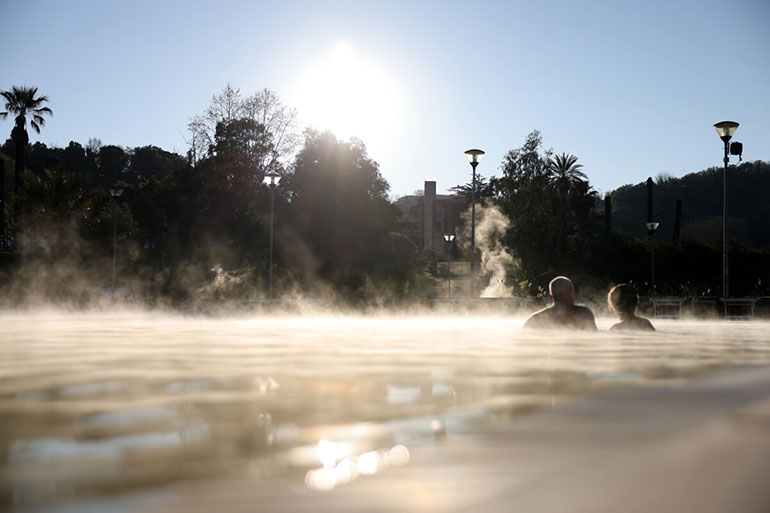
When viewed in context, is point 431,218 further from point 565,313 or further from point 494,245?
point 565,313

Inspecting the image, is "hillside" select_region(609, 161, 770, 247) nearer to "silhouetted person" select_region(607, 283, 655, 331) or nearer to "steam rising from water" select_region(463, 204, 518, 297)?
"steam rising from water" select_region(463, 204, 518, 297)

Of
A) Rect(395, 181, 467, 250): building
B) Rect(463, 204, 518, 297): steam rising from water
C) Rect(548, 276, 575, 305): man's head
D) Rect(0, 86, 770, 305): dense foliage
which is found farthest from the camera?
Rect(395, 181, 467, 250): building

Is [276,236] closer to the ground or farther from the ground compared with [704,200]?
closer to the ground

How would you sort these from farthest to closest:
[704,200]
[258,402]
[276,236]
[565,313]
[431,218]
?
[704,200] → [431,218] → [276,236] → [565,313] → [258,402]

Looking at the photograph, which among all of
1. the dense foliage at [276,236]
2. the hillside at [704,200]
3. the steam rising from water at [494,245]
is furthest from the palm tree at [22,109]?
the hillside at [704,200]

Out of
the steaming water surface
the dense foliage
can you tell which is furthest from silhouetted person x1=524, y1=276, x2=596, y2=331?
the dense foliage

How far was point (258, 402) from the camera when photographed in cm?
320

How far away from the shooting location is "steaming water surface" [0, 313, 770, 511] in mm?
1952

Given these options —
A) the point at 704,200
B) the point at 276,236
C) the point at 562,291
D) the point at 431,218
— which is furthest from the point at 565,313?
the point at 704,200

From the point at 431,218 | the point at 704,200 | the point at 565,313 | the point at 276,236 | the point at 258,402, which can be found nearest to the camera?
the point at 258,402

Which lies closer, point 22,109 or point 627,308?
point 627,308

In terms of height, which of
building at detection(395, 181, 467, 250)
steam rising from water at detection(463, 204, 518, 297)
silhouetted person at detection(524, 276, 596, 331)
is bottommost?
silhouetted person at detection(524, 276, 596, 331)

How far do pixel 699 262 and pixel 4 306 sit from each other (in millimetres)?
28621

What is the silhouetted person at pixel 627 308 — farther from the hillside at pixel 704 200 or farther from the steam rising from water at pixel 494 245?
the hillside at pixel 704 200
